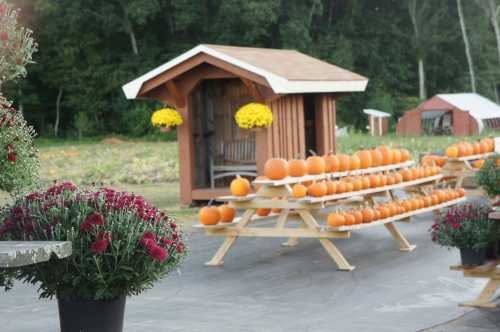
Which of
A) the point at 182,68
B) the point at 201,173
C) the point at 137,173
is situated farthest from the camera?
the point at 137,173

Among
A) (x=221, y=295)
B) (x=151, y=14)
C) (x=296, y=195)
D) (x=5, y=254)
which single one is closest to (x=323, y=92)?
(x=296, y=195)

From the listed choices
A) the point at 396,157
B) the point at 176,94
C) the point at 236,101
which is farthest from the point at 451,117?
the point at 396,157

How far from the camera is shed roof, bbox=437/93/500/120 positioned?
39969 mm

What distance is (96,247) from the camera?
6371 millimetres

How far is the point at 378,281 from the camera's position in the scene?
33.2ft

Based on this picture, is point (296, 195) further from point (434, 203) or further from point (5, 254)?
point (5, 254)

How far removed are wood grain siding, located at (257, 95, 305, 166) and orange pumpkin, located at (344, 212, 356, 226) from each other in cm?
559

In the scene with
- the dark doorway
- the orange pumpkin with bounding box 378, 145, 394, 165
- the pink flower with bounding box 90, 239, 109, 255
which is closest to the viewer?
the pink flower with bounding box 90, 239, 109, 255

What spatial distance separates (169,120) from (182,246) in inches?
399

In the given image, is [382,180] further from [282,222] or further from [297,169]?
[282,222]

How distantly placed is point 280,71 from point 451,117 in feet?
84.7

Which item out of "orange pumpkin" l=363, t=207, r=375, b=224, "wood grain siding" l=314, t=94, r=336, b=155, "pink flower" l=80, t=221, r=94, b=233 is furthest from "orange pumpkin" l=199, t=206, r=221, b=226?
"wood grain siding" l=314, t=94, r=336, b=155

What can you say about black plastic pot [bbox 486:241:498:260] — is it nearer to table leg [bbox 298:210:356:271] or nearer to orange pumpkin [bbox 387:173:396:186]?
table leg [bbox 298:210:356:271]

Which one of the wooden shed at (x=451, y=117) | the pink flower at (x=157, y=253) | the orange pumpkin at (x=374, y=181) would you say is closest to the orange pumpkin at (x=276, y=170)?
the orange pumpkin at (x=374, y=181)
